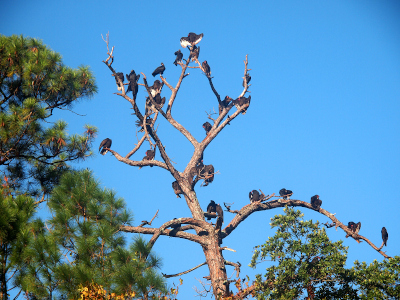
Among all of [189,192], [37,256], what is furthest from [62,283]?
[189,192]

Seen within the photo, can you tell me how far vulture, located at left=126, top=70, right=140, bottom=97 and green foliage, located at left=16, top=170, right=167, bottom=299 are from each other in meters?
4.32

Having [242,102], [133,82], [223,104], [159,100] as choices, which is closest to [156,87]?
[159,100]

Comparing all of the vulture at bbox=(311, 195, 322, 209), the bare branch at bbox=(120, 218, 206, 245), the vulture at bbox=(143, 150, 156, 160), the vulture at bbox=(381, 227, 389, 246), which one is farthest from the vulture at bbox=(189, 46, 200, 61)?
the vulture at bbox=(381, 227, 389, 246)

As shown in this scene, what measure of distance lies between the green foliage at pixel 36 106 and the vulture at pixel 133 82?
1623mm

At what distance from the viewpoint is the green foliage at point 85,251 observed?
20.4 ft

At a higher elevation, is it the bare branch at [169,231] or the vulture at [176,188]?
the vulture at [176,188]

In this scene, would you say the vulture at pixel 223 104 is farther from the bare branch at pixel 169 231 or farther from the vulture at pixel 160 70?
the bare branch at pixel 169 231

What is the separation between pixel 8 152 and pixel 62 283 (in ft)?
13.3

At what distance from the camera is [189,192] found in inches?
475

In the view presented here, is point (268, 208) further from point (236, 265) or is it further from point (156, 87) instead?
point (156, 87)

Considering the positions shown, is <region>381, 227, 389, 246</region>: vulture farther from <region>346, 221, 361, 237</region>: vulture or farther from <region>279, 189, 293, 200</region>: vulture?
<region>279, 189, 293, 200</region>: vulture

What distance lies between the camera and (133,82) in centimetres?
1170

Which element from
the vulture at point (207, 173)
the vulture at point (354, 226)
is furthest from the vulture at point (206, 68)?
the vulture at point (354, 226)

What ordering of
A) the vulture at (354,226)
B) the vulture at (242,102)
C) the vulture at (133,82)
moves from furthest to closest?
1. the vulture at (242,102)
2. the vulture at (354,226)
3. the vulture at (133,82)
